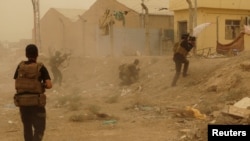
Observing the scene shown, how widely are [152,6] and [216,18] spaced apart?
335 inches

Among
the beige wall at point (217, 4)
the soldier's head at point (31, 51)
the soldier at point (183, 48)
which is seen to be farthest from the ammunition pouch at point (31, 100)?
the beige wall at point (217, 4)

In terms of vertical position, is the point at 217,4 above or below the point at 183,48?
above

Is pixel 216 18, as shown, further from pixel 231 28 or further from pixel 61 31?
pixel 61 31

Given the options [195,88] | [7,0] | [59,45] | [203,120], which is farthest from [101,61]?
[7,0]

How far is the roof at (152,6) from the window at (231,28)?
5.68 metres

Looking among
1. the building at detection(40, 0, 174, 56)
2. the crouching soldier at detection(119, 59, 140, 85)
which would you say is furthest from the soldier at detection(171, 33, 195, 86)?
the building at detection(40, 0, 174, 56)

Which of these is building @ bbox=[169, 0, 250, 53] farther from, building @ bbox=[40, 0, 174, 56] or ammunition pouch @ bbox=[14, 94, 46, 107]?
ammunition pouch @ bbox=[14, 94, 46, 107]

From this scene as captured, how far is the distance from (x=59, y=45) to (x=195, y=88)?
76.5ft

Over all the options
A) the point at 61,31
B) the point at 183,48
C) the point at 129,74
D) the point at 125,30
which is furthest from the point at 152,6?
the point at 183,48

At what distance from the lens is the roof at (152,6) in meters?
30.2

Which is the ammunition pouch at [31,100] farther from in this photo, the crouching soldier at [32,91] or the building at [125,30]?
the building at [125,30]

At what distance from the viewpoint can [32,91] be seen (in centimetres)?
612

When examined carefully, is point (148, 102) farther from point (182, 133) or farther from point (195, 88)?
point (182, 133)

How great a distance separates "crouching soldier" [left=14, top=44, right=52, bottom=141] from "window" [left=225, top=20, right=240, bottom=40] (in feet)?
65.6
